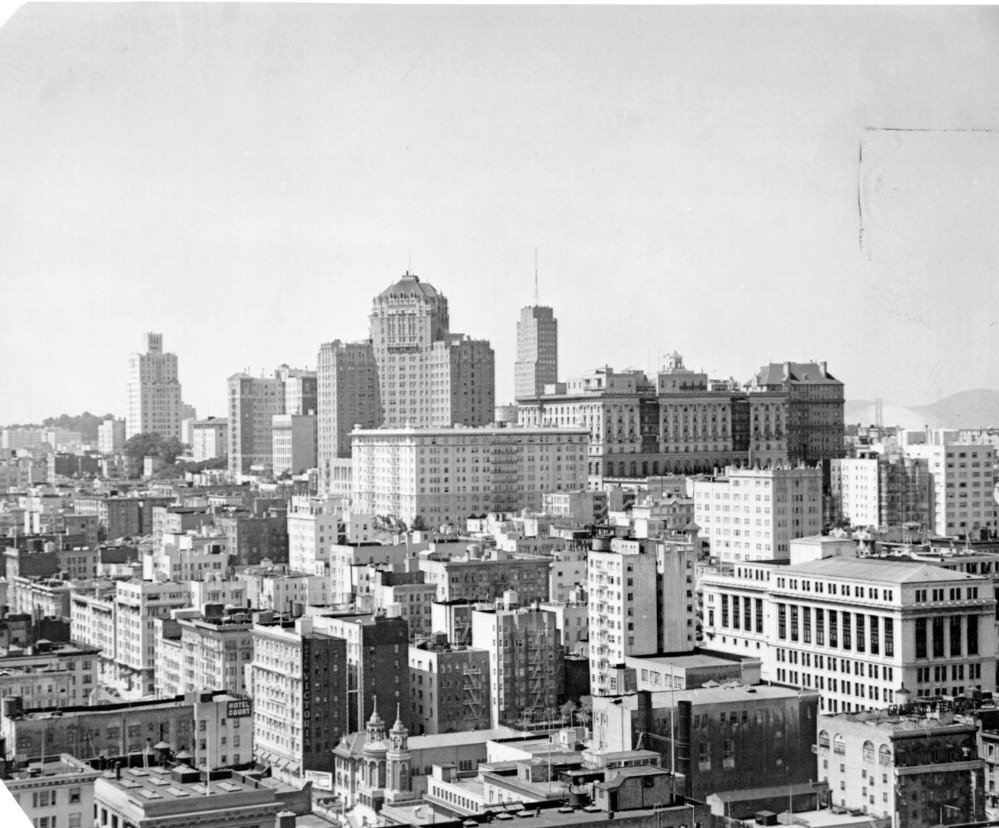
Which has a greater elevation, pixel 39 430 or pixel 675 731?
pixel 39 430

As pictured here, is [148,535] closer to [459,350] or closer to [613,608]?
[459,350]

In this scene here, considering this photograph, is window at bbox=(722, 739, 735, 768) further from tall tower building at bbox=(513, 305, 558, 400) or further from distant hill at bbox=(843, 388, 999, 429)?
tall tower building at bbox=(513, 305, 558, 400)

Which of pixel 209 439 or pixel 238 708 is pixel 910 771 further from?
pixel 209 439

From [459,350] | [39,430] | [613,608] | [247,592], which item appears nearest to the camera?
[613,608]

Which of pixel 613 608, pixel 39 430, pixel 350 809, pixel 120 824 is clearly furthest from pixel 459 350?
pixel 120 824

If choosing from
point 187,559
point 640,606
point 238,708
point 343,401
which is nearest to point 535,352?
point 187,559
